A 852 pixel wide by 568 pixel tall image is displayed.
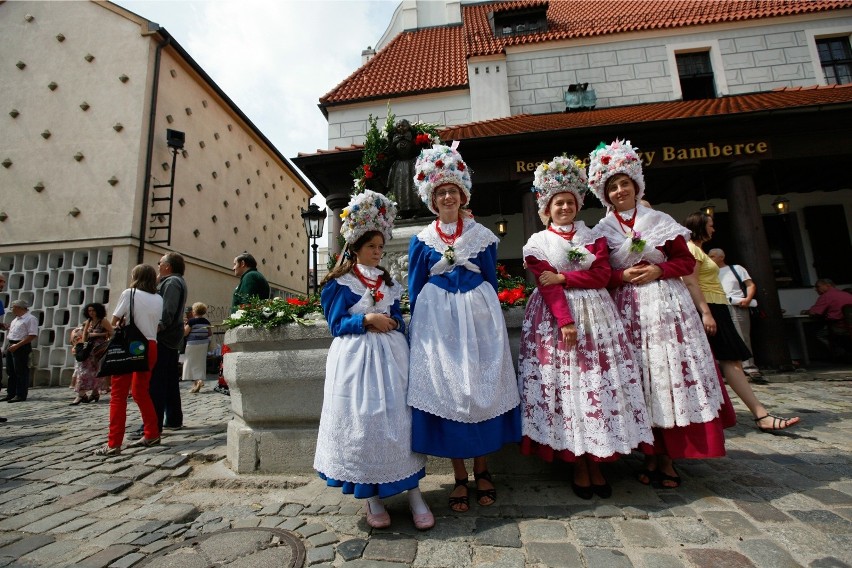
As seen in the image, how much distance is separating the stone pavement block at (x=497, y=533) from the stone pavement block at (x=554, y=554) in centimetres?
9

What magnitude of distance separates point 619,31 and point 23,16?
59.8ft

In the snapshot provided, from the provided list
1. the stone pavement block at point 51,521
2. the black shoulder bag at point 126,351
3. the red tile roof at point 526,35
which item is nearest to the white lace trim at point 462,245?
the stone pavement block at point 51,521

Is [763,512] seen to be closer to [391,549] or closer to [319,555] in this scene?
[391,549]

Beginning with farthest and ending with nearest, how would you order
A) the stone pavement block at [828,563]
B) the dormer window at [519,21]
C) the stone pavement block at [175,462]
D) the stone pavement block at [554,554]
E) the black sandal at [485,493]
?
the dormer window at [519,21], the stone pavement block at [175,462], the black sandal at [485,493], the stone pavement block at [554,554], the stone pavement block at [828,563]

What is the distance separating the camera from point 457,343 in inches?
94.7

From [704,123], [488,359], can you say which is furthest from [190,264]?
[704,123]

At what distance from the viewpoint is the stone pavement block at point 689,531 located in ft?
6.33

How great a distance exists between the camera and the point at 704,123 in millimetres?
7602

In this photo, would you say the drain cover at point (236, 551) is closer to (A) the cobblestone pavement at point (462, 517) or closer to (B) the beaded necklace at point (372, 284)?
(A) the cobblestone pavement at point (462, 517)

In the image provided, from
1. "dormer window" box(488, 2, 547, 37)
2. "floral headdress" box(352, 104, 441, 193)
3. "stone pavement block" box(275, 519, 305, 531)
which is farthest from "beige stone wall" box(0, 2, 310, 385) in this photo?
"stone pavement block" box(275, 519, 305, 531)

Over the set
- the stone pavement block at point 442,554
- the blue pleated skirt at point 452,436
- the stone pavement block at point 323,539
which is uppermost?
the blue pleated skirt at point 452,436

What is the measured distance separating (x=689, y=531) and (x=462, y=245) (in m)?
1.92

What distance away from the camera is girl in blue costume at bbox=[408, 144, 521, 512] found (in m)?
2.31

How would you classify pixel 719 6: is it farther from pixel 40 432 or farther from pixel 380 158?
pixel 40 432
